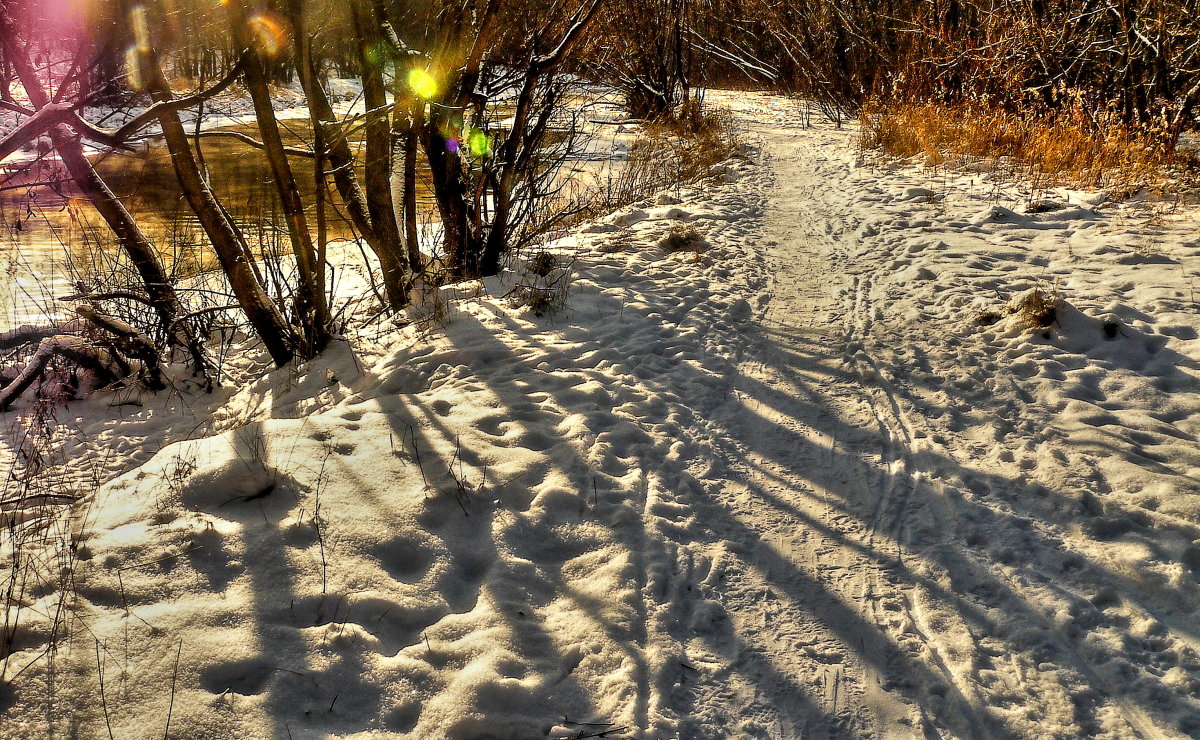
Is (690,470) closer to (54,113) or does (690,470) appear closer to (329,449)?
(329,449)

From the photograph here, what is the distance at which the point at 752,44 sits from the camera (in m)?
26.5

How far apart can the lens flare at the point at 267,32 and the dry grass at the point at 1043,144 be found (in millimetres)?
8007

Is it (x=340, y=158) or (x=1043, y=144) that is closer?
(x=340, y=158)

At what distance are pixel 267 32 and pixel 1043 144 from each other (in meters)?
8.71

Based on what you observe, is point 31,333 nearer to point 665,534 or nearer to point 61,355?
point 61,355

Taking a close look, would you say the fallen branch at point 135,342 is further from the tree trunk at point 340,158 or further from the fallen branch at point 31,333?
the tree trunk at point 340,158

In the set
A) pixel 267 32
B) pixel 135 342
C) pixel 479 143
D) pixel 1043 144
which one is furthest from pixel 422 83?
pixel 1043 144

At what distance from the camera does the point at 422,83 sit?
593 centimetres

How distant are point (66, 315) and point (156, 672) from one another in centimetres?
638

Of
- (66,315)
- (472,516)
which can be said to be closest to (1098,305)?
(472,516)

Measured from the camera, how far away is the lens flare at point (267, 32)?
480 cm

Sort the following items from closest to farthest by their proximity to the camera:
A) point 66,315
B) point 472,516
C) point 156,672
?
point 156,672 < point 472,516 < point 66,315

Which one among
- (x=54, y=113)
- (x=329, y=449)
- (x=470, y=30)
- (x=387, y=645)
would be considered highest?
(x=470, y=30)

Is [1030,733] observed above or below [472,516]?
below
